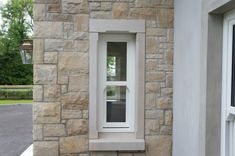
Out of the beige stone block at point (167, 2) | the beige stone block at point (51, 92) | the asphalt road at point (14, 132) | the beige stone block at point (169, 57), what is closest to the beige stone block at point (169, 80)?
the beige stone block at point (169, 57)

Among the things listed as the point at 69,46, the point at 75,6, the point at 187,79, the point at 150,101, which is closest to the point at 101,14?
the point at 75,6

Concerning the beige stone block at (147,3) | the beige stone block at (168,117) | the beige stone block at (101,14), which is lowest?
the beige stone block at (168,117)

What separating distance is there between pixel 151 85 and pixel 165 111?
0.38 m

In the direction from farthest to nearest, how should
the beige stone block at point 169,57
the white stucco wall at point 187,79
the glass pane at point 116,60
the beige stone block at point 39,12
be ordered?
1. the glass pane at point 116,60
2. the beige stone block at point 169,57
3. the beige stone block at point 39,12
4. the white stucco wall at point 187,79

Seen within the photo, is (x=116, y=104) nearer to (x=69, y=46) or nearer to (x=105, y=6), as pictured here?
(x=69, y=46)

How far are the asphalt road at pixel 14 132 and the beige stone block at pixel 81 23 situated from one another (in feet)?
12.1

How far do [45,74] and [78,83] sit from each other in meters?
0.42

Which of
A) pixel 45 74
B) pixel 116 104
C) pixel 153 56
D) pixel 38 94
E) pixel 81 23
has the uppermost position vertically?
pixel 81 23

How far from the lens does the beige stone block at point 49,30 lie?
3520mm

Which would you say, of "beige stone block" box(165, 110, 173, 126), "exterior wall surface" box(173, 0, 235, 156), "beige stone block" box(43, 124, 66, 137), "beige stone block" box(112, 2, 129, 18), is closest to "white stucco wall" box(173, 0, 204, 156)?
"exterior wall surface" box(173, 0, 235, 156)

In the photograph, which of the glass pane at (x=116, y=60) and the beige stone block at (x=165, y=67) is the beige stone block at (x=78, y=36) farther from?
the beige stone block at (x=165, y=67)

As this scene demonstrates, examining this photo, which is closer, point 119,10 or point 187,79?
point 187,79

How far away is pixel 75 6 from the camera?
11.6ft

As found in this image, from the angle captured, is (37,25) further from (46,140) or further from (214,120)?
(214,120)
